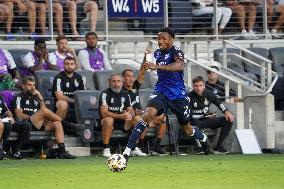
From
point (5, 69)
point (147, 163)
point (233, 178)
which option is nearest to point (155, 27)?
point (5, 69)

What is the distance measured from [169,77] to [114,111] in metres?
4.50

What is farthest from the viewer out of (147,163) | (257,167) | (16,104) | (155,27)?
(155,27)

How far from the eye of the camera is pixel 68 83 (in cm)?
2136

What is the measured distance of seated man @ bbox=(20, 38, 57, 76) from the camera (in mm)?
21625

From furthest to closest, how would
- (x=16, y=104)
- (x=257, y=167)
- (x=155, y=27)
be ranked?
(x=155, y=27), (x=16, y=104), (x=257, y=167)

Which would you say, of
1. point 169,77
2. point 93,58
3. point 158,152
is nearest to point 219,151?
point 158,152

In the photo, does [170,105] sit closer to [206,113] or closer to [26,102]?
[26,102]

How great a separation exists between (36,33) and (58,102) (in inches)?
145

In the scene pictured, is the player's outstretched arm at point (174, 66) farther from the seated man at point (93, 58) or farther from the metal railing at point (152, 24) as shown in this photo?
the metal railing at point (152, 24)

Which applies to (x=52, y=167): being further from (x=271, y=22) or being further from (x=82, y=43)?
(x=271, y=22)

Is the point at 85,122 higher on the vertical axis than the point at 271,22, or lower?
lower

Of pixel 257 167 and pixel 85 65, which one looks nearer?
pixel 257 167

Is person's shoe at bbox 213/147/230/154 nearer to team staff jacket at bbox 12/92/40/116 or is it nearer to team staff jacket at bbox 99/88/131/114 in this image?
team staff jacket at bbox 99/88/131/114

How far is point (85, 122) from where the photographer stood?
843 inches
